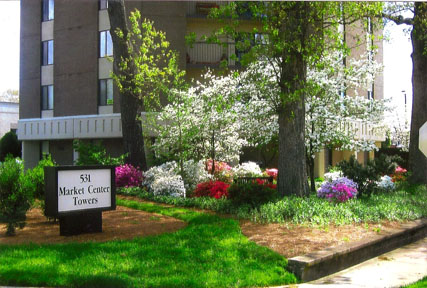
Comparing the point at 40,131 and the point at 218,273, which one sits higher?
the point at 40,131

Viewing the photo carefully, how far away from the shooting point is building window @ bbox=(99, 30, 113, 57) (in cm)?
2698

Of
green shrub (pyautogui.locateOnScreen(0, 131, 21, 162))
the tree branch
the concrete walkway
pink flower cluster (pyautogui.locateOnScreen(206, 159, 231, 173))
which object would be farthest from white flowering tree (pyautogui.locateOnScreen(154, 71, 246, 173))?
green shrub (pyautogui.locateOnScreen(0, 131, 21, 162))

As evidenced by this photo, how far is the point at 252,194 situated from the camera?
452 inches

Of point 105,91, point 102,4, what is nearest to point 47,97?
point 105,91

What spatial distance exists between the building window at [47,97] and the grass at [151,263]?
76.8 feet

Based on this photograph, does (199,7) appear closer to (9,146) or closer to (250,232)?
(250,232)

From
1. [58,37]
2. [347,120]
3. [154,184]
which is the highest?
[58,37]

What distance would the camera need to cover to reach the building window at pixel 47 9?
29828mm

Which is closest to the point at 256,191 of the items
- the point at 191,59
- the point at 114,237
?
the point at 114,237

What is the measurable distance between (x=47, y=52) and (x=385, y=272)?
26.8 meters

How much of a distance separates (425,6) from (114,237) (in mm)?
14050

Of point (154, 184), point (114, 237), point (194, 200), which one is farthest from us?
point (154, 184)

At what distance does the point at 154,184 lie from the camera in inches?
586

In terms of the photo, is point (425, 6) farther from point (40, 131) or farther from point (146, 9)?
point (40, 131)
